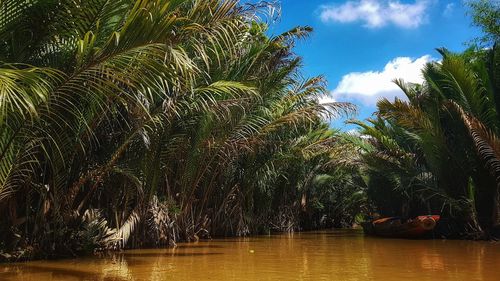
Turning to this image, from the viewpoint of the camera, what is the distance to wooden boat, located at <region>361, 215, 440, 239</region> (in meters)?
13.0

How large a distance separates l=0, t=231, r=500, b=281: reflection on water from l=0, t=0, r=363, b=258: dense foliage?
3.21 feet

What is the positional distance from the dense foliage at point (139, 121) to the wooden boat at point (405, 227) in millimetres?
2911

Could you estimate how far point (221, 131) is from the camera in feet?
35.6

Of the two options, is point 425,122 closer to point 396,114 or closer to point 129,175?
point 396,114

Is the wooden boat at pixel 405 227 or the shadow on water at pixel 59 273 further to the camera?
the wooden boat at pixel 405 227

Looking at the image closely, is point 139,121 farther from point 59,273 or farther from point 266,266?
point 266,266

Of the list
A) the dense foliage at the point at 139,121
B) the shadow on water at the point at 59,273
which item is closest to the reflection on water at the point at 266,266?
the shadow on water at the point at 59,273

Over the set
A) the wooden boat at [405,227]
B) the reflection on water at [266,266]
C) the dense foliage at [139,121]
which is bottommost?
the reflection on water at [266,266]

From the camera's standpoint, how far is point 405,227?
44.5 feet

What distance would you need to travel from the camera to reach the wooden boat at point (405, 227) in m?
13.0

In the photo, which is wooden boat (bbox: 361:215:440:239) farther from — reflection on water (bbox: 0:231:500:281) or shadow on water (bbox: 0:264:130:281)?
shadow on water (bbox: 0:264:130:281)

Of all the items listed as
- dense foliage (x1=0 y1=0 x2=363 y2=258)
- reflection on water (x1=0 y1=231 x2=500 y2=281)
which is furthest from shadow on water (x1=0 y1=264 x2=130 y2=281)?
dense foliage (x1=0 y1=0 x2=363 y2=258)

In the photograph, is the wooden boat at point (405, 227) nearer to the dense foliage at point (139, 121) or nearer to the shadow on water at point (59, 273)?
the dense foliage at point (139, 121)

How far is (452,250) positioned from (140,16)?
312 inches
